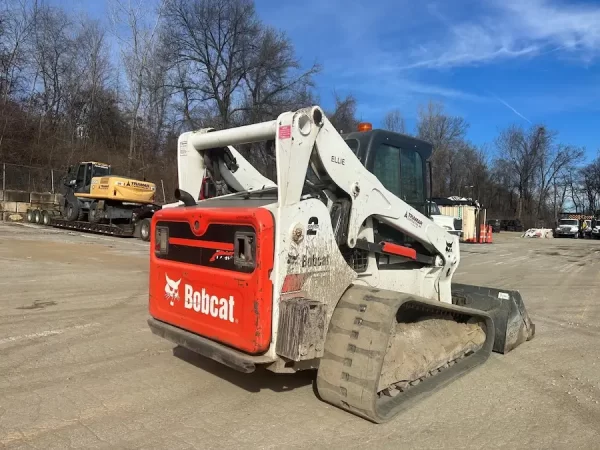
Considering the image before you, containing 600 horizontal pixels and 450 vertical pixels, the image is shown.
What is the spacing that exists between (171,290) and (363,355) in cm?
180

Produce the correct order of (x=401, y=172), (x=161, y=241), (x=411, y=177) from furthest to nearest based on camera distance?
(x=411, y=177)
(x=401, y=172)
(x=161, y=241)

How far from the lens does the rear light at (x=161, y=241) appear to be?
4387 mm

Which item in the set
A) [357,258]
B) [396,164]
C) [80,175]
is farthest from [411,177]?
[80,175]

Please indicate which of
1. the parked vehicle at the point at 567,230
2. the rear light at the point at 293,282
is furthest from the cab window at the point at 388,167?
the parked vehicle at the point at 567,230

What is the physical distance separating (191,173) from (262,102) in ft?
118

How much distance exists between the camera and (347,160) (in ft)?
12.9

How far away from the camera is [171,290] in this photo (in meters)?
4.30

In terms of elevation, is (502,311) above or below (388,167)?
below

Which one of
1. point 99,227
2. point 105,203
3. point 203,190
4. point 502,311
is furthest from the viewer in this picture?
point 105,203

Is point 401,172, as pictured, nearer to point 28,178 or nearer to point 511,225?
point 28,178

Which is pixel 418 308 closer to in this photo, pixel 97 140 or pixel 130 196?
pixel 130 196

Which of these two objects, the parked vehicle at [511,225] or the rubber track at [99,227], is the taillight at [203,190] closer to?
the rubber track at [99,227]

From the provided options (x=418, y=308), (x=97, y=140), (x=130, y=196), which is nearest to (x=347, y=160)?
(x=418, y=308)

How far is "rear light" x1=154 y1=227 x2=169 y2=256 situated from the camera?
173 inches
